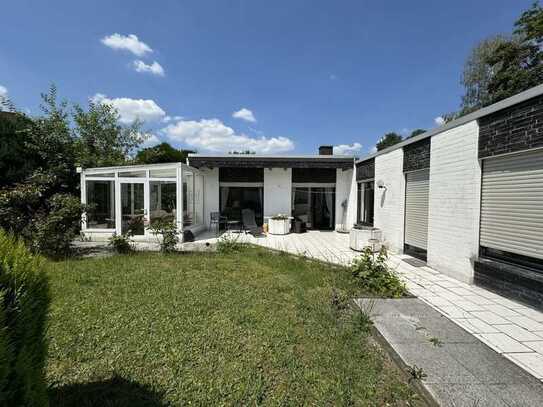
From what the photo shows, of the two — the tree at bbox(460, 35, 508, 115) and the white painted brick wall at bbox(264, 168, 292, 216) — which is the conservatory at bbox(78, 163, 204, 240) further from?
the tree at bbox(460, 35, 508, 115)

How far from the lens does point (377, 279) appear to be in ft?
15.3

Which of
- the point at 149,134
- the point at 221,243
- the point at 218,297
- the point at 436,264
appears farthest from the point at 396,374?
the point at 149,134

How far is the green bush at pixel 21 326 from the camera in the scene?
1092 mm

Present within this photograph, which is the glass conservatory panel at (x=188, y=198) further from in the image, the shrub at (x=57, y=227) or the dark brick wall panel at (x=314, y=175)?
the dark brick wall panel at (x=314, y=175)

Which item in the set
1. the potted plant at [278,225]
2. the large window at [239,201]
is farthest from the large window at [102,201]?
the potted plant at [278,225]

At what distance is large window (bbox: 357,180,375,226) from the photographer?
10.5m

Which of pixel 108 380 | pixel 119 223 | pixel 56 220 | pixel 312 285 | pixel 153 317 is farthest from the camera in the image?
pixel 119 223

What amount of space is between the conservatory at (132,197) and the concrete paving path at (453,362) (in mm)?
8030

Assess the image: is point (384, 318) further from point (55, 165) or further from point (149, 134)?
point (149, 134)

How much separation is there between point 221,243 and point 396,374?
6.39m

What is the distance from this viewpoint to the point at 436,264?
19.7ft

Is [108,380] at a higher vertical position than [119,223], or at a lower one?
lower

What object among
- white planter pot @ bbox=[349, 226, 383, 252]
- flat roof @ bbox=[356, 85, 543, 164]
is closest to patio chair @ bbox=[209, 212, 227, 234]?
white planter pot @ bbox=[349, 226, 383, 252]

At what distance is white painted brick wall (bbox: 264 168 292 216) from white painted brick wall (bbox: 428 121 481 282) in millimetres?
7277
